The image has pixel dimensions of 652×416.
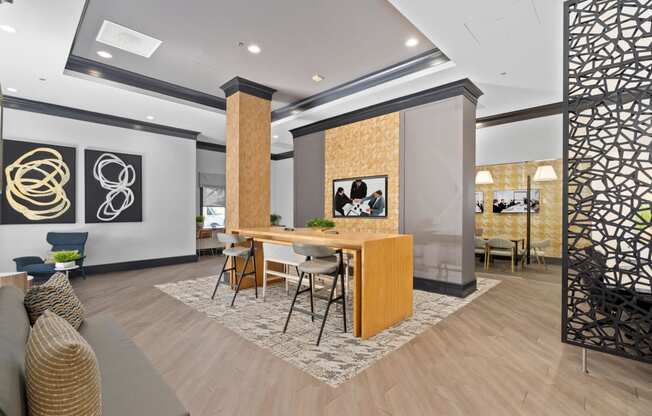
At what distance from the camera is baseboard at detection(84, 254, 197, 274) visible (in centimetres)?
595

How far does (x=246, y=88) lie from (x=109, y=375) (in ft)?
14.1

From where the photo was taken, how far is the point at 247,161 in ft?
16.1

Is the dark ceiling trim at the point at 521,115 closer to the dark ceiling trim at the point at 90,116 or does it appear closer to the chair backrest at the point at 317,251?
the chair backrest at the point at 317,251

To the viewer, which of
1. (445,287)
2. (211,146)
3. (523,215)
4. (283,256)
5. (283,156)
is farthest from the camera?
(283,156)

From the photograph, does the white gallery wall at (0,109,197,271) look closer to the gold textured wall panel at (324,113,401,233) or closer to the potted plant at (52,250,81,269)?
the potted plant at (52,250,81,269)

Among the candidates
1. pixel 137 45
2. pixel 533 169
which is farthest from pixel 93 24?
pixel 533 169

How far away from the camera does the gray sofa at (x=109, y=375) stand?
37.6 inches

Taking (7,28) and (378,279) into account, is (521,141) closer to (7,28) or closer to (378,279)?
(378,279)

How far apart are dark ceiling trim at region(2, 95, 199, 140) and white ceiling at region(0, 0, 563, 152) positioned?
188mm

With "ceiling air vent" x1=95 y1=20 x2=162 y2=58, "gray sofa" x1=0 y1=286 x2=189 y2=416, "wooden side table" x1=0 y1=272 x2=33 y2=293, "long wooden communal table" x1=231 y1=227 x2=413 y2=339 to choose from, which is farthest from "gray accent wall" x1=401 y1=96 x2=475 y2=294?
"wooden side table" x1=0 y1=272 x2=33 y2=293

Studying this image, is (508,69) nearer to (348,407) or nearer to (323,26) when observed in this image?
(323,26)

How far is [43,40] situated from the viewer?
3422 mm

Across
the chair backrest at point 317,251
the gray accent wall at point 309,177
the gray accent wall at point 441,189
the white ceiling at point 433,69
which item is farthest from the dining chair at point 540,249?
the chair backrest at point 317,251

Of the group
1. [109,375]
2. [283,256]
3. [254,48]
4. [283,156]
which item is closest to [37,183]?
[254,48]
